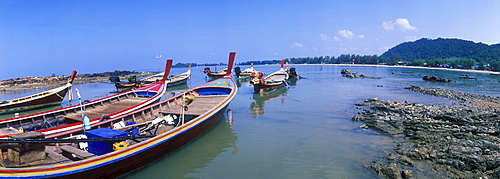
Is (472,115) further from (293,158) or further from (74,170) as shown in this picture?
(74,170)

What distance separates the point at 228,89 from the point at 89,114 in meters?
8.10

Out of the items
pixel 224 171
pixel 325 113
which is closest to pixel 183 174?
pixel 224 171

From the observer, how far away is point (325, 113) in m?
17.3

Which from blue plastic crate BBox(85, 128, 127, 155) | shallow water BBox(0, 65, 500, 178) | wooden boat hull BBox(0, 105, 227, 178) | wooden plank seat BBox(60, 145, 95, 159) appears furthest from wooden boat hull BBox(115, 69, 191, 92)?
wooden plank seat BBox(60, 145, 95, 159)

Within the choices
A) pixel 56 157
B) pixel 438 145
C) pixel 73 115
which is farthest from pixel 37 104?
pixel 438 145

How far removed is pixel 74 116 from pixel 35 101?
1167 cm

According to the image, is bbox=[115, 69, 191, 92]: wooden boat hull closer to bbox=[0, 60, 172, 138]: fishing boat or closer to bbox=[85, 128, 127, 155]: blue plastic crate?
bbox=[0, 60, 172, 138]: fishing boat

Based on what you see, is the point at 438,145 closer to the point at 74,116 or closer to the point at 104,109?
the point at 74,116

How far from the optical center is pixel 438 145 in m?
9.64

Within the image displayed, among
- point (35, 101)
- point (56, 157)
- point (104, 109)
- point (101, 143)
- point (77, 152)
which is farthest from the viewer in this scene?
point (35, 101)

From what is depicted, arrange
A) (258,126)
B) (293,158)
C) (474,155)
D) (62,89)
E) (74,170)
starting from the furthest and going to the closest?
(62,89) < (258,126) < (293,158) < (474,155) < (74,170)

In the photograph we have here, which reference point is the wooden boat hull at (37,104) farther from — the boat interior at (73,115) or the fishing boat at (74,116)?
Result: the boat interior at (73,115)

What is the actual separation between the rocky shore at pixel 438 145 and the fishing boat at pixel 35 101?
826 inches

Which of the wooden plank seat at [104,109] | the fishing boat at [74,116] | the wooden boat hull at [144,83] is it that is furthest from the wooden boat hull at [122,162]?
the wooden boat hull at [144,83]
